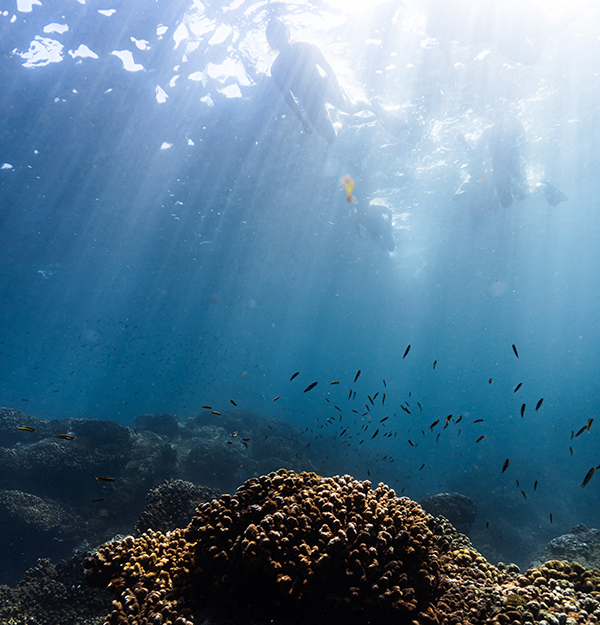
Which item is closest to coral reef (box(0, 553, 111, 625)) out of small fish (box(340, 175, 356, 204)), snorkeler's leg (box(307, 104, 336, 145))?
snorkeler's leg (box(307, 104, 336, 145))

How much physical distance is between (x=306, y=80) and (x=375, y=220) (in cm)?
1563

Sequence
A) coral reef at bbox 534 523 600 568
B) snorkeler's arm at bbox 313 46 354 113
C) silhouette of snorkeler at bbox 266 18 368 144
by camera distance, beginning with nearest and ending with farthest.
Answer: coral reef at bbox 534 523 600 568
silhouette of snorkeler at bbox 266 18 368 144
snorkeler's arm at bbox 313 46 354 113

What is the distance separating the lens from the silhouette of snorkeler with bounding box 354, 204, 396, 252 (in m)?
29.3

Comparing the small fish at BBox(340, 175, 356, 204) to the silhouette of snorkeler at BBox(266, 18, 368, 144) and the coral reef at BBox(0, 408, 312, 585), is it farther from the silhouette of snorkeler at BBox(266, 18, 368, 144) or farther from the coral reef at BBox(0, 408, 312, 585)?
the coral reef at BBox(0, 408, 312, 585)

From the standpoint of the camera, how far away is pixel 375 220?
29656mm

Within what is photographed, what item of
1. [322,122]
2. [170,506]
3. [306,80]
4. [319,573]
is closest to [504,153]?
[322,122]

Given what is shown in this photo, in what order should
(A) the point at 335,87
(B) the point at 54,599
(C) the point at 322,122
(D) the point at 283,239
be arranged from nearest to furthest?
1. (B) the point at 54,599
2. (A) the point at 335,87
3. (C) the point at 322,122
4. (D) the point at 283,239

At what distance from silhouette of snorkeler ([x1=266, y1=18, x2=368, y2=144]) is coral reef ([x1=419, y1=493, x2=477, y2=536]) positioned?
59.9 feet

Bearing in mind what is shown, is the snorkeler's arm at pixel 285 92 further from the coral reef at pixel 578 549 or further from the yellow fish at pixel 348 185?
the coral reef at pixel 578 549

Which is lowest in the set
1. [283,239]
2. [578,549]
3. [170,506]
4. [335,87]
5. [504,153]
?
[170,506]

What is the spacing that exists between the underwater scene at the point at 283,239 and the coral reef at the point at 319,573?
0.08ft

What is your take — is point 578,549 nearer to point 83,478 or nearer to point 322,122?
point 83,478

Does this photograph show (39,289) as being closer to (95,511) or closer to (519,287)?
(95,511)

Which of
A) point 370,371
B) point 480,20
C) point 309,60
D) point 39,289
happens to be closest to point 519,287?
point 480,20
